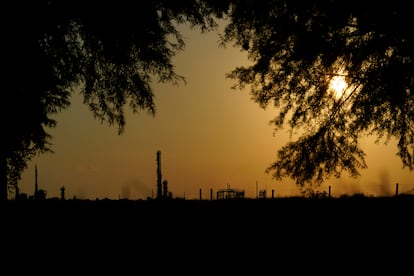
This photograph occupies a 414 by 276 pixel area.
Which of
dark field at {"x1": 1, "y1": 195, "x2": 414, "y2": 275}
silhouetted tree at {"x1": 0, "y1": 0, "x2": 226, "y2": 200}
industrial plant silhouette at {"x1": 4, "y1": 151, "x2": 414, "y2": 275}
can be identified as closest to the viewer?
dark field at {"x1": 1, "y1": 195, "x2": 414, "y2": 275}

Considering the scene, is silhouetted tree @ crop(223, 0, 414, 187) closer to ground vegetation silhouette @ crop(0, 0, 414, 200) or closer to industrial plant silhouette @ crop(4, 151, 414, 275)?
ground vegetation silhouette @ crop(0, 0, 414, 200)

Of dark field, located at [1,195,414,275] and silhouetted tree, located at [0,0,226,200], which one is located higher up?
silhouetted tree, located at [0,0,226,200]

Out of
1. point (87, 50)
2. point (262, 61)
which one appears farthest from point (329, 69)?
point (87, 50)

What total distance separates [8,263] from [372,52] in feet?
37.9

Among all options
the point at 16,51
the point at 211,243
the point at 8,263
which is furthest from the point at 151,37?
the point at 8,263

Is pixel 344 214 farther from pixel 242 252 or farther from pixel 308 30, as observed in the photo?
pixel 308 30

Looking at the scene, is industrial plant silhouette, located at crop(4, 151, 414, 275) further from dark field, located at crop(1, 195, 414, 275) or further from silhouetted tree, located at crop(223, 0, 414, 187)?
silhouetted tree, located at crop(223, 0, 414, 187)

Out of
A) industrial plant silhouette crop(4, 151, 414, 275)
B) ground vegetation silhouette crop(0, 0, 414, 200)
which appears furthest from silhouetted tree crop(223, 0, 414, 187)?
industrial plant silhouette crop(4, 151, 414, 275)

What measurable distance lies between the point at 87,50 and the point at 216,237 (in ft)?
17.4

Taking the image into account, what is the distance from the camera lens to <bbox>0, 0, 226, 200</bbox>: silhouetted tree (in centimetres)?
1012

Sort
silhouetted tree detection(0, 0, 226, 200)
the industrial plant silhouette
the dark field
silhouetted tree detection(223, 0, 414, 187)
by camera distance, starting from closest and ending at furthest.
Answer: the dark field
the industrial plant silhouette
silhouetted tree detection(0, 0, 226, 200)
silhouetted tree detection(223, 0, 414, 187)

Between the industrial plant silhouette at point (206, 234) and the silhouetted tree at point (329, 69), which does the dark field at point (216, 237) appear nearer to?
the industrial plant silhouette at point (206, 234)

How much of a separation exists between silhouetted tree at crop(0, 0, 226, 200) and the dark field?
7.73ft

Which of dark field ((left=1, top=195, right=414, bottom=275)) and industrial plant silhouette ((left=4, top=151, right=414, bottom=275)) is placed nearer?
dark field ((left=1, top=195, right=414, bottom=275))
